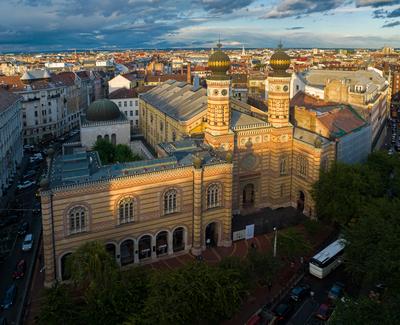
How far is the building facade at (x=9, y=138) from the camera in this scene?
235ft

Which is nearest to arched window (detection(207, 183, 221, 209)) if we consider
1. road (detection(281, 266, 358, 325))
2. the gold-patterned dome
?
road (detection(281, 266, 358, 325))

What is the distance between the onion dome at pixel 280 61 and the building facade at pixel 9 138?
47023 millimetres

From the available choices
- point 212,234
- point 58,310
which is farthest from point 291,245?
point 58,310

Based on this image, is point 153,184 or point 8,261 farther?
point 8,261

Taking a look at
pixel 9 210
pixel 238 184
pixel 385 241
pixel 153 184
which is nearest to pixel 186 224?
pixel 153 184

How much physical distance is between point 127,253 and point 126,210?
5.80 m

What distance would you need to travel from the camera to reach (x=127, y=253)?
48062 millimetres

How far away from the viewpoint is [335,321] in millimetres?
28984

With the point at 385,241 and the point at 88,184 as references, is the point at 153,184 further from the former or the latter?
the point at 385,241

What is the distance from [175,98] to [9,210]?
3548cm

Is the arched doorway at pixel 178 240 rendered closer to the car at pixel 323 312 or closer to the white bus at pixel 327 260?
the white bus at pixel 327 260

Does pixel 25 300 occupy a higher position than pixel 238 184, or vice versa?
pixel 238 184

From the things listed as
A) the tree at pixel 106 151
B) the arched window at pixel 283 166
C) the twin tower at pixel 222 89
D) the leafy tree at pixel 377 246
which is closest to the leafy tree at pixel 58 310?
the leafy tree at pixel 377 246

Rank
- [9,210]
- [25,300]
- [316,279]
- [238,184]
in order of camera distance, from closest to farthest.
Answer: [25,300] < [316,279] < [238,184] < [9,210]
